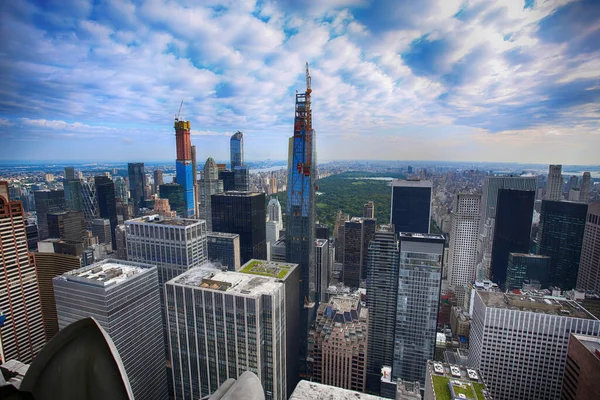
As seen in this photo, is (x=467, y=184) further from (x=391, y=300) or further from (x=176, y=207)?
(x=176, y=207)

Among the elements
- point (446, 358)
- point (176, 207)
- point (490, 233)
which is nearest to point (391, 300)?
point (446, 358)

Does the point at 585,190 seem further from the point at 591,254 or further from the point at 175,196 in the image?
the point at 175,196

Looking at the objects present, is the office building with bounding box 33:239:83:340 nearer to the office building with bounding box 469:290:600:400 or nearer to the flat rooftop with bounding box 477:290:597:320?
the office building with bounding box 469:290:600:400

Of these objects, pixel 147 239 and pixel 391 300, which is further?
pixel 391 300

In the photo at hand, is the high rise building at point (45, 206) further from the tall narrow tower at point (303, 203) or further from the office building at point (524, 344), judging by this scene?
the office building at point (524, 344)

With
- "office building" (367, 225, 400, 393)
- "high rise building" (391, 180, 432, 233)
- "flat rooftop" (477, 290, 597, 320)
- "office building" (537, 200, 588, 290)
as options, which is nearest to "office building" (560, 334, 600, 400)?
"flat rooftop" (477, 290, 597, 320)

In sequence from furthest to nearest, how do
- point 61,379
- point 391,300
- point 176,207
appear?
point 176,207
point 391,300
point 61,379
